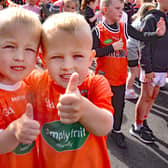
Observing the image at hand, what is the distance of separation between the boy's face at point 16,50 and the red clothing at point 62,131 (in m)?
0.16

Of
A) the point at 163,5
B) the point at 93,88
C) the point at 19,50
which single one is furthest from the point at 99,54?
the point at 19,50

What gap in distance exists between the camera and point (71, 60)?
0.87m

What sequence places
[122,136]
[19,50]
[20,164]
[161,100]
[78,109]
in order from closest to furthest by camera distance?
[78,109]
[19,50]
[20,164]
[122,136]
[161,100]

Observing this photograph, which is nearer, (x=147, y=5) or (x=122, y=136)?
(x=122, y=136)

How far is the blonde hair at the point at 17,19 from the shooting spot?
847mm

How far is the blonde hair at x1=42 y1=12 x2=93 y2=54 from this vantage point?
868 millimetres

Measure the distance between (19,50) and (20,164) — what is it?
487 mm

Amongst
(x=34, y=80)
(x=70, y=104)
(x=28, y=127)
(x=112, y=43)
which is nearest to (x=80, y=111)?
(x=70, y=104)

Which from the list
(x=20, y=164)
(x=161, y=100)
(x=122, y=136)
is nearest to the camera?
(x=20, y=164)

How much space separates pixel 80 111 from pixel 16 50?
0.33 meters

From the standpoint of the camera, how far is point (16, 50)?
86cm

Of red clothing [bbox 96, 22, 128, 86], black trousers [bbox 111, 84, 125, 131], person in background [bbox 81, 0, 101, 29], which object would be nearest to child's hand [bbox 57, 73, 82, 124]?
red clothing [bbox 96, 22, 128, 86]

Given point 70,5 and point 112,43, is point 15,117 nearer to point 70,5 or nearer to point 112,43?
point 112,43

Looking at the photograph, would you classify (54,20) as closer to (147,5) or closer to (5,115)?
(5,115)
